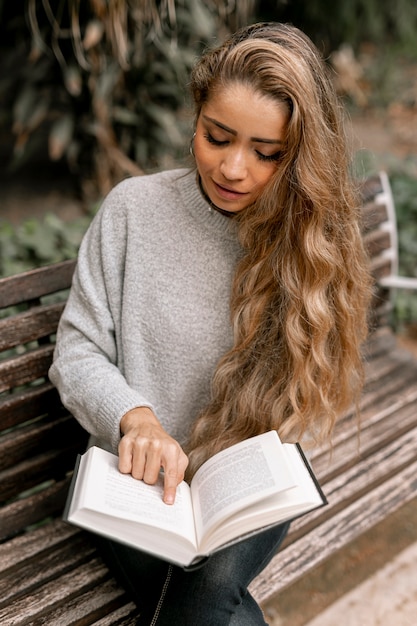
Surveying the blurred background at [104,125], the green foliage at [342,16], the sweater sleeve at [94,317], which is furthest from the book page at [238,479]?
the green foliage at [342,16]

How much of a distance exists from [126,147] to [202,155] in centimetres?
289

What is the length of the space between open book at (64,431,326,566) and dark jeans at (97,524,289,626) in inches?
5.1

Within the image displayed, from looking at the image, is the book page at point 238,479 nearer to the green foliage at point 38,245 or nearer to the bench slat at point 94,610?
the bench slat at point 94,610

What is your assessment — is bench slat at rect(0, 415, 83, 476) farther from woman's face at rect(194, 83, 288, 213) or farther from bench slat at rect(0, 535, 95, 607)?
woman's face at rect(194, 83, 288, 213)

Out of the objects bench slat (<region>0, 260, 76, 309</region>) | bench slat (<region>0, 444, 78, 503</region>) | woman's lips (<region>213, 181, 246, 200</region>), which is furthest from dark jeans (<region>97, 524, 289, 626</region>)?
woman's lips (<region>213, 181, 246, 200</region>)

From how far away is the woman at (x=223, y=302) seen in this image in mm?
1599

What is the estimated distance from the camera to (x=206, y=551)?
1.37 meters

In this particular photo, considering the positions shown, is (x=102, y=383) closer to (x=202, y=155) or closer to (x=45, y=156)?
(x=202, y=155)

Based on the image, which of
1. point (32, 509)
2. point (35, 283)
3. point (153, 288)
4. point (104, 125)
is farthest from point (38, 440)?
point (104, 125)

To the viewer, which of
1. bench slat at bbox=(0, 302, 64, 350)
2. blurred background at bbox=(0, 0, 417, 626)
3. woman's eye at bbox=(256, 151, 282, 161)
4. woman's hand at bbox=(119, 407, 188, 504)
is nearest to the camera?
woman's hand at bbox=(119, 407, 188, 504)

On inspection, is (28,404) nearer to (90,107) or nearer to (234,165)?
(234,165)

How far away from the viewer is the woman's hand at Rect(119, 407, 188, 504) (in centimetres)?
152

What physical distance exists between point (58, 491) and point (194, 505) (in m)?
0.67

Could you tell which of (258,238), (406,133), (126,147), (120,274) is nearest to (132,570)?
(120,274)
